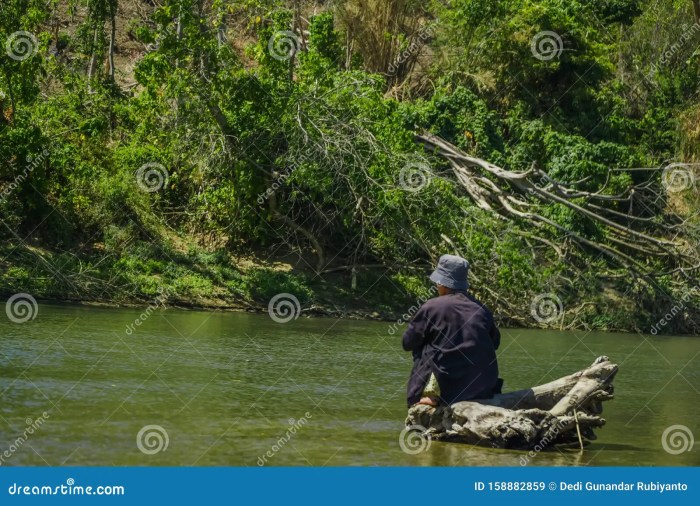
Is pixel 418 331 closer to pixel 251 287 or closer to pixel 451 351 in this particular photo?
pixel 451 351

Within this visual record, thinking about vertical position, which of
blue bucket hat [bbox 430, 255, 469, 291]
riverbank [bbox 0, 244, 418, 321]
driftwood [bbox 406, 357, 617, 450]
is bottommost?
riverbank [bbox 0, 244, 418, 321]

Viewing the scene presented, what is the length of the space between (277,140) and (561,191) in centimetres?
605

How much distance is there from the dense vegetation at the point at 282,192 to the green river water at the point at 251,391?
2.61 m

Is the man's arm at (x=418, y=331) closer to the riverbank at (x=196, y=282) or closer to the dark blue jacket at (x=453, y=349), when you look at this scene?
the dark blue jacket at (x=453, y=349)

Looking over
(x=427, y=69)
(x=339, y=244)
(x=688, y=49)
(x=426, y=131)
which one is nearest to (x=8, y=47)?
(x=339, y=244)

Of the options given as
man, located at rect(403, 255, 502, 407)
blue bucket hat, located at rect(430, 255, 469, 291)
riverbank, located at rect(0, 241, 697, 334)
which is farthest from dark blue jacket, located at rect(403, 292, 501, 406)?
riverbank, located at rect(0, 241, 697, 334)

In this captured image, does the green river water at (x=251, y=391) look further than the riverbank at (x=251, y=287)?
No

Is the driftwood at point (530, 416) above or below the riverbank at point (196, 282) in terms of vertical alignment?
above

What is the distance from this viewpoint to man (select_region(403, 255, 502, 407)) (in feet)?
29.1

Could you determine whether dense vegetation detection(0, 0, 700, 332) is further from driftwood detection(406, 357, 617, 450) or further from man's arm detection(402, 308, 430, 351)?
driftwood detection(406, 357, 617, 450)

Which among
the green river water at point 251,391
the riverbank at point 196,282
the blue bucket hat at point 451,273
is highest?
the blue bucket hat at point 451,273

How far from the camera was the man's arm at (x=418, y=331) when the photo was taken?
900 centimetres

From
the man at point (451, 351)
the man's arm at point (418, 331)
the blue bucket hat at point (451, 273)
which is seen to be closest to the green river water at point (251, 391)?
the man at point (451, 351)

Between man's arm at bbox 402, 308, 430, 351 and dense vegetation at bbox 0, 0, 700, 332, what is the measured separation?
10.8m
